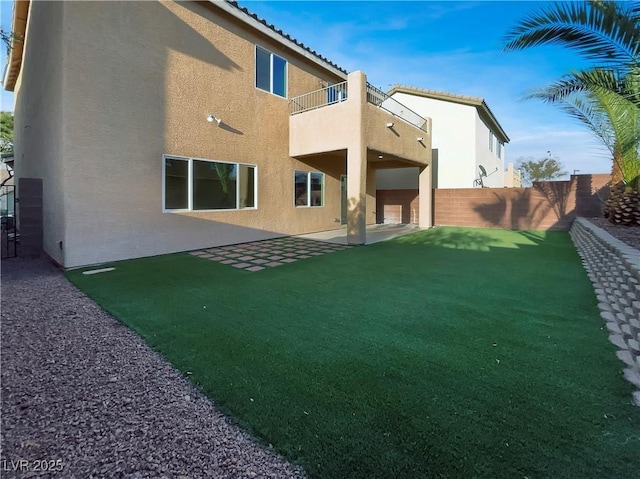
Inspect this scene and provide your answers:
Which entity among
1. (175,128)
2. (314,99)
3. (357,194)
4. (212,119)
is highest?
(314,99)

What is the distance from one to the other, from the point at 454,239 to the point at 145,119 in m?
11.1

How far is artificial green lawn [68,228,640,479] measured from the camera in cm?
212

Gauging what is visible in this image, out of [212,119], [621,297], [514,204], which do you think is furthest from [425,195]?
[621,297]

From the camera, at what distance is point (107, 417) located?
8.29 ft

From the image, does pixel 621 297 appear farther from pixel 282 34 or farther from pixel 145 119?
pixel 282 34

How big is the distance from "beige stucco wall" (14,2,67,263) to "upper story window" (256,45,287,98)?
5.71m

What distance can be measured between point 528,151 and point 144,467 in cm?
4897

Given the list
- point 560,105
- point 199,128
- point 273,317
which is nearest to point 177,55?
point 199,128

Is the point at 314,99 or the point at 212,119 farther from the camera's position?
the point at 314,99

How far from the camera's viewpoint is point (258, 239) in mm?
11844

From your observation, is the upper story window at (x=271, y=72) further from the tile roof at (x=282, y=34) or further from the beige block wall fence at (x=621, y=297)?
the beige block wall fence at (x=621, y=297)

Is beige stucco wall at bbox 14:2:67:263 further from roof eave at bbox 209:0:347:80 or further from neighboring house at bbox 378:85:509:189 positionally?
neighboring house at bbox 378:85:509:189

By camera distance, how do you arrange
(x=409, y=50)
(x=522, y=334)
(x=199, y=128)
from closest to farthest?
1. (x=522, y=334)
2. (x=199, y=128)
3. (x=409, y=50)

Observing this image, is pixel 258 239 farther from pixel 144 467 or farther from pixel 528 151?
pixel 528 151
